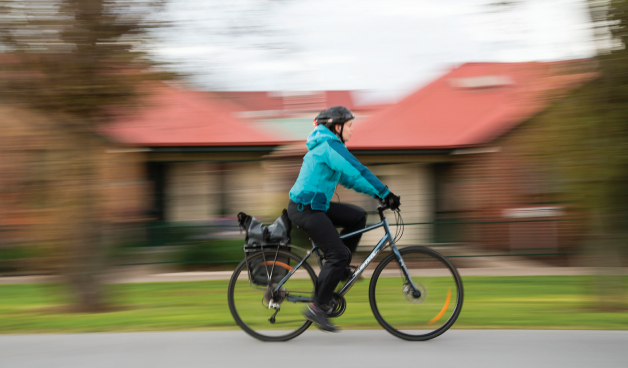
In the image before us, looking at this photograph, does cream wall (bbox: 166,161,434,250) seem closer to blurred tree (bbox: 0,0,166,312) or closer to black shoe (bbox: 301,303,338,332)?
blurred tree (bbox: 0,0,166,312)

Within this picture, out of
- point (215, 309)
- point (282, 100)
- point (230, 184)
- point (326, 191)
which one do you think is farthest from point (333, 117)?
point (282, 100)

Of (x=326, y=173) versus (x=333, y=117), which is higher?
(x=333, y=117)

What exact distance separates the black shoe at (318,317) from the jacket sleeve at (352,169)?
0.99 metres

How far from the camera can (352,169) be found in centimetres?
403

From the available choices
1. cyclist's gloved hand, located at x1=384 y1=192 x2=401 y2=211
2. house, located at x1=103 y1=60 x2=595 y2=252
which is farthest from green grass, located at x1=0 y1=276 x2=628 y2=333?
house, located at x1=103 y1=60 x2=595 y2=252

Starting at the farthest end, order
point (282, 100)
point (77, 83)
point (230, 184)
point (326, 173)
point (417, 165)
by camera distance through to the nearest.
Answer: point (282, 100)
point (417, 165)
point (230, 184)
point (77, 83)
point (326, 173)

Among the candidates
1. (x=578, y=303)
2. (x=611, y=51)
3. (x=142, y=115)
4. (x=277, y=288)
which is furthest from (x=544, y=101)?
(x=142, y=115)

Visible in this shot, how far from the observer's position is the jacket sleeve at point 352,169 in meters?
4.02

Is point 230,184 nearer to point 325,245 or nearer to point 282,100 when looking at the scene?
point 282,100

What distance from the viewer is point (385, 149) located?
12555 millimetres

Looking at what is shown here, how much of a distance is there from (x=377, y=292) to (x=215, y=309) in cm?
218

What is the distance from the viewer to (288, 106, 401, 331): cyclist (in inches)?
160

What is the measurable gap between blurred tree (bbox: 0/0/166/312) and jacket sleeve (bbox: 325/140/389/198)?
2.49m

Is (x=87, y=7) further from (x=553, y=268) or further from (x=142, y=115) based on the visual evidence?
(x=553, y=268)
